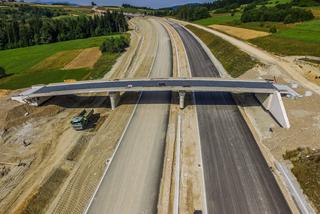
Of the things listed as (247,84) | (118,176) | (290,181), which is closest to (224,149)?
(290,181)

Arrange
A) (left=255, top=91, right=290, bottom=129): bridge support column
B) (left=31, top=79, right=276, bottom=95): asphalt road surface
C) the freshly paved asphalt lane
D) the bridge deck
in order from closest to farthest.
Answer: the freshly paved asphalt lane → (left=255, top=91, right=290, bottom=129): bridge support column → the bridge deck → (left=31, top=79, right=276, bottom=95): asphalt road surface

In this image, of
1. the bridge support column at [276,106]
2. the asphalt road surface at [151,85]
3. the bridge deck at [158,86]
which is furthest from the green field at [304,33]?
the bridge deck at [158,86]

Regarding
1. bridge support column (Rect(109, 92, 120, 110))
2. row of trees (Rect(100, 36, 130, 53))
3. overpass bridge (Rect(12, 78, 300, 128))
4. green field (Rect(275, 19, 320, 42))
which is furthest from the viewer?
row of trees (Rect(100, 36, 130, 53))

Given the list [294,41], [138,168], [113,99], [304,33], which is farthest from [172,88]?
[304,33]

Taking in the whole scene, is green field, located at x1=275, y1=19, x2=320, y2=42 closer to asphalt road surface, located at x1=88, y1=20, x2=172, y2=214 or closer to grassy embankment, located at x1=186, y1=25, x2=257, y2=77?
grassy embankment, located at x1=186, y1=25, x2=257, y2=77

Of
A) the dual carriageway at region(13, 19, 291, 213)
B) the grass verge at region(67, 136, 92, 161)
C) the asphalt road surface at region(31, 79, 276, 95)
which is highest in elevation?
the asphalt road surface at region(31, 79, 276, 95)

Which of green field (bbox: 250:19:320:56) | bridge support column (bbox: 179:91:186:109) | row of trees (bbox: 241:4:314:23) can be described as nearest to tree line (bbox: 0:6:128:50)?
row of trees (bbox: 241:4:314:23)

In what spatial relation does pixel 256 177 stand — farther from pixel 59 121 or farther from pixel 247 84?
pixel 59 121

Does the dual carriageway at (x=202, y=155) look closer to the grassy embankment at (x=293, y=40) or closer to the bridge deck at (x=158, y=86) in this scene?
the bridge deck at (x=158, y=86)
